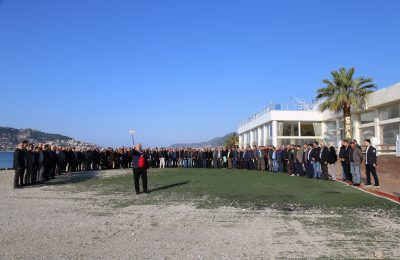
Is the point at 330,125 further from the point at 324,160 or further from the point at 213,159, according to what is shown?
the point at 324,160

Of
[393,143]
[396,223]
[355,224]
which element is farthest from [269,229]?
[393,143]

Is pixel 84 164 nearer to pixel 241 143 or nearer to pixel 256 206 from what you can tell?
pixel 256 206

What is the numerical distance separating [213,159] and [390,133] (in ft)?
43.0

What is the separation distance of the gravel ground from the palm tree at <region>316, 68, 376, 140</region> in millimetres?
23350

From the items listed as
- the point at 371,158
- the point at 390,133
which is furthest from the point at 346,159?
the point at 390,133

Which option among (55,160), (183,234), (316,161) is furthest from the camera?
(55,160)

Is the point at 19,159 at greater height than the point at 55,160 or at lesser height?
greater

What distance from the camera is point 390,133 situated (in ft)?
87.9

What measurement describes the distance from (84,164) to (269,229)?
74.4 ft

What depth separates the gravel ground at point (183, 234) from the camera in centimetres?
575

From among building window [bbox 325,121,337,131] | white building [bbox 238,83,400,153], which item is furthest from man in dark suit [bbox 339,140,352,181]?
building window [bbox 325,121,337,131]

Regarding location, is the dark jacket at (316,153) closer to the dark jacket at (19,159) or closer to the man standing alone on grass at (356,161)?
the man standing alone on grass at (356,161)

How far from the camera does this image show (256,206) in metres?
10.0

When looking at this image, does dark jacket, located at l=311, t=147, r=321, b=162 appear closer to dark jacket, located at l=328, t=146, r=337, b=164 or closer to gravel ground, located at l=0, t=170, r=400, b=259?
dark jacket, located at l=328, t=146, r=337, b=164
